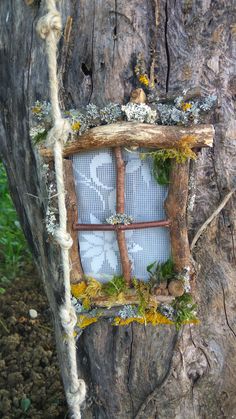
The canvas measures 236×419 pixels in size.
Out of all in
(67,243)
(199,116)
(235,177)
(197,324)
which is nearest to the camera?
(67,243)

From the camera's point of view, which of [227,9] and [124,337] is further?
[124,337]

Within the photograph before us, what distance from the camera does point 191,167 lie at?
1307 millimetres

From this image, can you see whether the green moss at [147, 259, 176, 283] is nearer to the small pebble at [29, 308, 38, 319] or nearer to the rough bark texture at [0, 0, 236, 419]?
the rough bark texture at [0, 0, 236, 419]

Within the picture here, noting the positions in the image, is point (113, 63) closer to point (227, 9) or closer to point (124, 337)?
point (227, 9)

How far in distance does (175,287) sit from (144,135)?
43 cm

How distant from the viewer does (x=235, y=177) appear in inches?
54.7

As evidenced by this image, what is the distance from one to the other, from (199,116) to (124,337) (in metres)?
0.73

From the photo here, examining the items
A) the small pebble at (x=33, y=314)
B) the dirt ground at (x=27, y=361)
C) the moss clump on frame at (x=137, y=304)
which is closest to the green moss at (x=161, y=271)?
the moss clump on frame at (x=137, y=304)

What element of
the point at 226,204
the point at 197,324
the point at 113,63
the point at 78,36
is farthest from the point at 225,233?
the point at 78,36

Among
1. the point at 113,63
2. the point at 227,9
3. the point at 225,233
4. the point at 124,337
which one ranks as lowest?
the point at 124,337

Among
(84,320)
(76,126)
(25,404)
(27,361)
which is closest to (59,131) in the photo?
(76,126)

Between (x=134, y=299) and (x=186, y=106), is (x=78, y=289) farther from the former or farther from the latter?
(x=186, y=106)

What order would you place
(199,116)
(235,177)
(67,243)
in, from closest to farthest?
(67,243)
(199,116)
(235,177)

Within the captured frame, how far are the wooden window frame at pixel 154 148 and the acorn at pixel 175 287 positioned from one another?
0.03 meters
